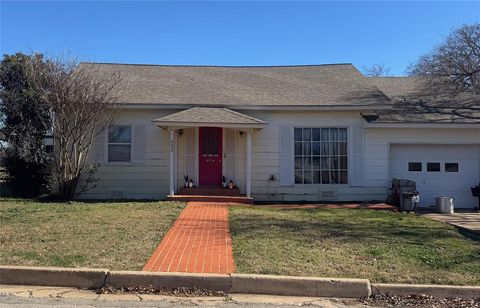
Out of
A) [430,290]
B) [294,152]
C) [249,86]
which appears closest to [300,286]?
[430,290]

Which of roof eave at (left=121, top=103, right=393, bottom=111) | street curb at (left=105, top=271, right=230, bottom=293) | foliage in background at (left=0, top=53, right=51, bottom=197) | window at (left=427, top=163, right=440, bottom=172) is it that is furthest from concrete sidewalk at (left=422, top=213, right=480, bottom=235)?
foliage in background at (left=0, top=53, right=51, bottom=197)

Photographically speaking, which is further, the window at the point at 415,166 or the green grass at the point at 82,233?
the window at the point at 415,166

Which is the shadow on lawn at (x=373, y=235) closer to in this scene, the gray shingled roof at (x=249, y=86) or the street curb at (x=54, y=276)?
the street curb at (x=54, y=276)

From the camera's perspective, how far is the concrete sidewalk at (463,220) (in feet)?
35.4

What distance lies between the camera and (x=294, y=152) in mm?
16016

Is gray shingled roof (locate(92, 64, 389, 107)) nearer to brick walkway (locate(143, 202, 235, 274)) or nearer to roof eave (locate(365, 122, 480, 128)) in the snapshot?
roof eave (locate(365, 122, 480, 128))

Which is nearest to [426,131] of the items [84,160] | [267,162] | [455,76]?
[455,76]

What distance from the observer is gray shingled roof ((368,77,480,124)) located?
15.7 metres

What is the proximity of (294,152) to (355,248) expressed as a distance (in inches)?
318

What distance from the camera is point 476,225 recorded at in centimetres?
1125

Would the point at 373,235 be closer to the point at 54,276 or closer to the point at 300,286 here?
the point at 300,286

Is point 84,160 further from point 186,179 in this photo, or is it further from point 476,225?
point 476,225

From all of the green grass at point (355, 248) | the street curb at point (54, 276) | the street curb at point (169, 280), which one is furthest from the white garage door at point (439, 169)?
the street curb at point (54, 276)

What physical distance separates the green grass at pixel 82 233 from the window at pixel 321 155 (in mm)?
4962
